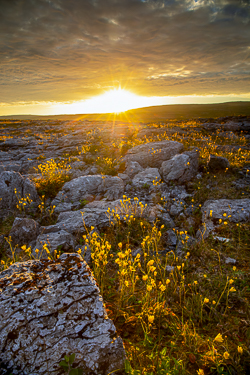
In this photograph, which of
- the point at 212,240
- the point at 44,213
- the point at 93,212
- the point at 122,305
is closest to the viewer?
the point at 122,305

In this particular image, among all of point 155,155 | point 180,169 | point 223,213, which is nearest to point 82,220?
point 223,213

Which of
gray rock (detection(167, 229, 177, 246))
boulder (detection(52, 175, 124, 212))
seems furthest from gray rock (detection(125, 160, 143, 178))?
gray rock (detection(167, 229, 177, 246))

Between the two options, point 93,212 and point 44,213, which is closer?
point 93,212

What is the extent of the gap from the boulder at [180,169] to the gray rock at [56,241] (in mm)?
5093

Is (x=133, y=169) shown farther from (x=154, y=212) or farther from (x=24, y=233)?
(x=24, y=233)

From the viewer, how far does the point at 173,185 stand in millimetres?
7613

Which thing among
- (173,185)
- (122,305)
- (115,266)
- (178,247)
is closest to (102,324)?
(122,305)

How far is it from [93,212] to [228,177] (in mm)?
6447

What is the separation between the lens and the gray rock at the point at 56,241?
4.32 m

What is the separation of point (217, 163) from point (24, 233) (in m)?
8.72

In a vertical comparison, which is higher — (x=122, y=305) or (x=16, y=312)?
(x=16, y=312)

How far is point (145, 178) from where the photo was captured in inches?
319

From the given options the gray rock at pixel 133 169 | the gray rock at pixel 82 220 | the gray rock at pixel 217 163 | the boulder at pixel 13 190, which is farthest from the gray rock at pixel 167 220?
the boulder at pixel 13 190

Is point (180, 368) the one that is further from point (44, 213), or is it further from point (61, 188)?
point (61, 188)
